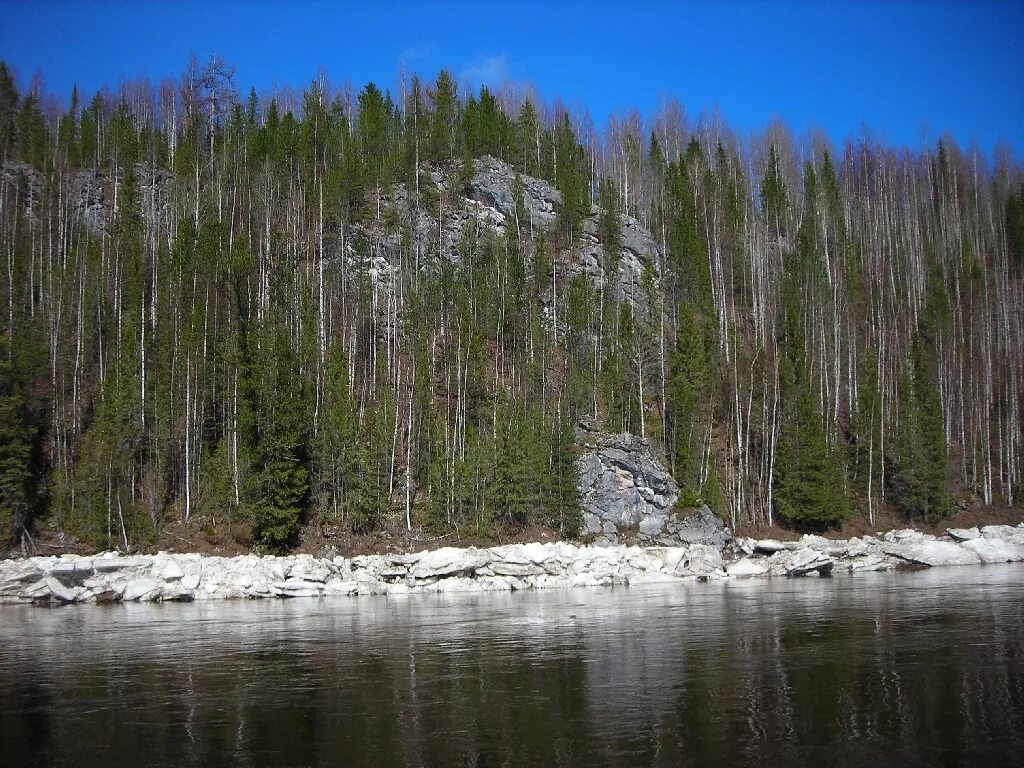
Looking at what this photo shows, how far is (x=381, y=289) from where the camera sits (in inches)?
2699

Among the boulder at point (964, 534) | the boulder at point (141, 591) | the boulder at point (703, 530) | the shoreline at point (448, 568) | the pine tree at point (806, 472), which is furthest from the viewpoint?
the pine tree at point (806, 472)

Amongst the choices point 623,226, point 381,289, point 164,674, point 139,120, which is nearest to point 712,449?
point 623,226

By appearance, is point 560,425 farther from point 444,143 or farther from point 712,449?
point 444,143

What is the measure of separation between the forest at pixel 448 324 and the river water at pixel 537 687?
2202cm

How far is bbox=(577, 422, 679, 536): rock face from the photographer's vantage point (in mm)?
52719

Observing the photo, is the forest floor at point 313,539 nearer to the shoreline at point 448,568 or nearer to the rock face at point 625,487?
the rock face at point 625,487

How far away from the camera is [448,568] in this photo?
42.5 metres

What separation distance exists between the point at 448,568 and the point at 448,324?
26.5m

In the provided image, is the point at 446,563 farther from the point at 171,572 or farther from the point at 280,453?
the point at 171,572

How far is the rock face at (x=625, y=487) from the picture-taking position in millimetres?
52719

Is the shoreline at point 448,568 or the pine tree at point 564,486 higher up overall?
the pine tree at point 564,486

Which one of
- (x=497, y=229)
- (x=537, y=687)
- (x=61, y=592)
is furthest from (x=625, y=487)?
(x=537, y=687)

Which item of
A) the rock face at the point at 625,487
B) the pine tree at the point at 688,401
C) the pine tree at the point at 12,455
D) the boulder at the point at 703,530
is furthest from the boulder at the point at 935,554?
the pine tree at the point at 12,455

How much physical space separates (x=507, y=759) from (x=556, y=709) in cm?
316
